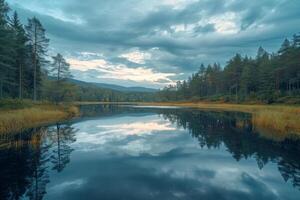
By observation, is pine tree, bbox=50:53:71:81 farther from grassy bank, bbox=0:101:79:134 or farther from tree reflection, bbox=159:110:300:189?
tree reflection, bbox=159:110:300:189

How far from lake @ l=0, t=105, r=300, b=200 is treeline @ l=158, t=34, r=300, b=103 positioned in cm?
4165

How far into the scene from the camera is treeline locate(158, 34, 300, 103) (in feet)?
177

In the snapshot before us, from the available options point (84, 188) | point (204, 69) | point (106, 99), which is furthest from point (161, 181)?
point (106, 99)

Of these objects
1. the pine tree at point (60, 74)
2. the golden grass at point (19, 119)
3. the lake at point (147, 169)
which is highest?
the pine tree at point (60, 74)

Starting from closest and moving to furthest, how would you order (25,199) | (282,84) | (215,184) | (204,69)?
(25,199) < (215,184) < (282,84) < (204,69)

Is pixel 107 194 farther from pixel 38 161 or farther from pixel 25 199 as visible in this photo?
pixel 38 161

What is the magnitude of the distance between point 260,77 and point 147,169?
6456 centimetres

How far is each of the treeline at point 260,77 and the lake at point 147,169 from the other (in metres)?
41.6

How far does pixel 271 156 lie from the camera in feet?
42.8

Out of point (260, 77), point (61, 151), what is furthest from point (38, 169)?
point (260, 77)

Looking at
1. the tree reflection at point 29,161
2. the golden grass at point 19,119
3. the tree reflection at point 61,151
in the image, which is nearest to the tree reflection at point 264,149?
the tree reflection at point 61,151

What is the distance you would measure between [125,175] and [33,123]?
1793 centimetres

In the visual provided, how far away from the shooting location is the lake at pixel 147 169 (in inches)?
318

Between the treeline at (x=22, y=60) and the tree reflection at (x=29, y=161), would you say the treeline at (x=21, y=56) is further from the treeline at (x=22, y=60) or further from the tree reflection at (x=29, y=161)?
the tree reflection at (x=29, y=161)
